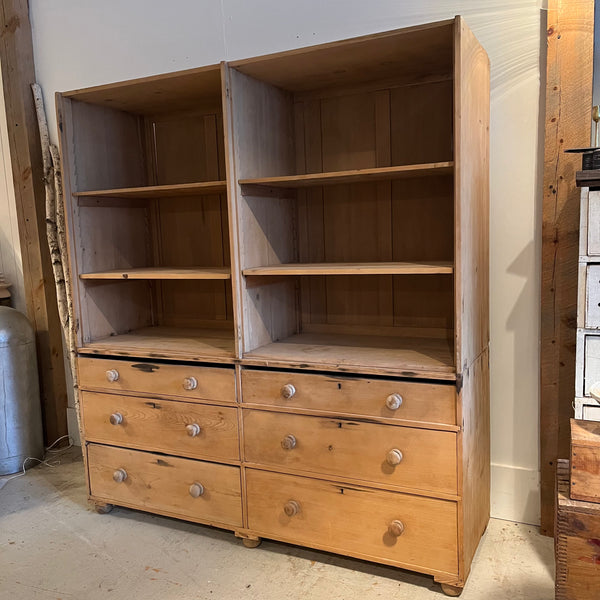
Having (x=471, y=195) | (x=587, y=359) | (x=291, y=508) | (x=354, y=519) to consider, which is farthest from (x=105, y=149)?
(x=587, y=359)

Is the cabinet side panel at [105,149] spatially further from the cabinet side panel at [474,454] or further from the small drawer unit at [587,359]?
the small drawer unit at [587,359]

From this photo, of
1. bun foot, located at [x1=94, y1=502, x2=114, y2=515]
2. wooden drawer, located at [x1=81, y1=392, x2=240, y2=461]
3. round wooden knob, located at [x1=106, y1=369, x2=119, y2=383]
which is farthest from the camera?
bun foot, located at [x1=94, y1=502, x2=114, y2=515]

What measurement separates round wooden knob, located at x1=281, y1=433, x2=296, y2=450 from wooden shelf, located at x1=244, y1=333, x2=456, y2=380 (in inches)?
10.6

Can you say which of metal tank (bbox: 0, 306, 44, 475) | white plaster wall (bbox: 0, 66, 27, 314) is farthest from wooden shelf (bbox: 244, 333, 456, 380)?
white plaster wall (bbox: 0, 66, 27, 314)

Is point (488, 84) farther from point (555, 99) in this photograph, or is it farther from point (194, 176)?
point (194, 176)

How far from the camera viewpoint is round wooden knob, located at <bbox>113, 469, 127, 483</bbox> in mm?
2580

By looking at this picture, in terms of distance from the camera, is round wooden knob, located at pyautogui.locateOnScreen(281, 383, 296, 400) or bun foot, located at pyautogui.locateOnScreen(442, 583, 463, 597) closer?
bun foot, located at pyautogui.locateOnScreen(442, 583, 463, 597)

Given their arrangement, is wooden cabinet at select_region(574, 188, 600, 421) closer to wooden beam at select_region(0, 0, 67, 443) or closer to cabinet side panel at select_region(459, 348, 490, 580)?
cabinet side panel at select_region(459, 348, 490, 580)

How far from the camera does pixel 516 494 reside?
245 centimetres

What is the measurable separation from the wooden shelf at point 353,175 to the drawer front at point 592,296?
56cm

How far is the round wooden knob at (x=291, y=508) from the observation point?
2.22 meters

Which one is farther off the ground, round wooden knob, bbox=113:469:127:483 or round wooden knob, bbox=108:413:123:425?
round wooden knob, bbox=108:413:123:425

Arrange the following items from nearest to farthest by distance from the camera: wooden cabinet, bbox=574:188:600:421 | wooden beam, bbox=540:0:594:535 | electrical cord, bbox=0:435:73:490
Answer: wooden cabinet, bbox=574:188:600:421 → wooden beam, bbox=540:0:594:535 → electrical cord, bbox=0:435:73:490

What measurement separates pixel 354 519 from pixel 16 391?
207 cm
